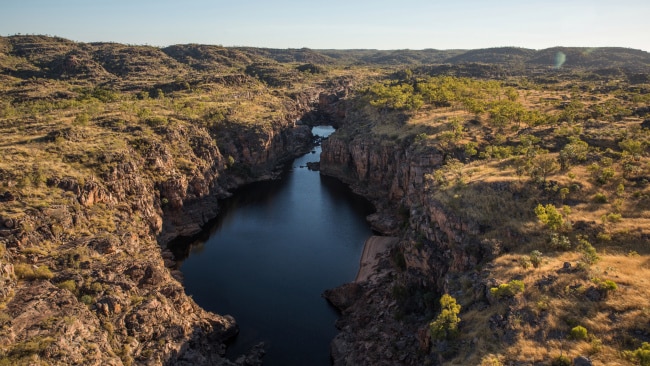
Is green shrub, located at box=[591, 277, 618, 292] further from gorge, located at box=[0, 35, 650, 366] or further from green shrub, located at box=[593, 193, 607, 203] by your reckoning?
green shrub, located at box=[593, 193, 607, 203]

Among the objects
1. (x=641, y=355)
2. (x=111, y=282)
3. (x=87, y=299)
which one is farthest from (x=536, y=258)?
(x=87, y=299)

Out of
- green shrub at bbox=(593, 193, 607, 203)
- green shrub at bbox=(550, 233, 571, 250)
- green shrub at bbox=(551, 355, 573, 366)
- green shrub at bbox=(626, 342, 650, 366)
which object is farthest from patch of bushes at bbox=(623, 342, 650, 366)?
green shrub at bbox=(593, 193, 607, 203)

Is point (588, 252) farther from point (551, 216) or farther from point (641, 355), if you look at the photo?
point (641, 355)

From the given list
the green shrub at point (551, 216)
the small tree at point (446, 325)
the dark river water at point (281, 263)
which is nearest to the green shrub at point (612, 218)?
the green shrub at point (551, 216)

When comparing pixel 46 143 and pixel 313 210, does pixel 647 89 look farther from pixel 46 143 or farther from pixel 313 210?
pixel 46 143

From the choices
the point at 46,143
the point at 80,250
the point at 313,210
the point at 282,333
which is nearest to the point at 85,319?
the point at 80,250

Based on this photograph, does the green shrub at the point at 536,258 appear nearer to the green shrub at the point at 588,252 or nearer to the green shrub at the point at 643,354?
the green shrub at the point at 588,252

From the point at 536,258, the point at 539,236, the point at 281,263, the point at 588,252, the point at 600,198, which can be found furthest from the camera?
the point at 281,263
